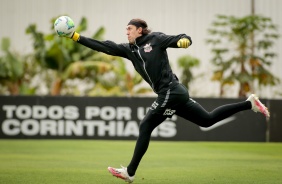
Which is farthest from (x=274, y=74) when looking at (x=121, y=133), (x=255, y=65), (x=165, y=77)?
(x=165, y=77)

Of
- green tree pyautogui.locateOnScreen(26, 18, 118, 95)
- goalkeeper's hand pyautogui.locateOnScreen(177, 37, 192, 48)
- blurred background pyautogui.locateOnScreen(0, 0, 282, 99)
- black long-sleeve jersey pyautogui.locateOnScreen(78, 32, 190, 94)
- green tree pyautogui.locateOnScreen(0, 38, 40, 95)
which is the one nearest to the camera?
goalkeeper's hand pyautogui.locateOnScreen(177, 37, 192, 48)

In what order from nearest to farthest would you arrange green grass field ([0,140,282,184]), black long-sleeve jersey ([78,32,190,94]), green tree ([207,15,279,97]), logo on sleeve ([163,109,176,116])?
black long-sleeve jersey ([78,32,190,94]) → logo on sleeve ([163,109,176,116]) → green grass field ([0,140,282,184]) → green tree ([207,15,279,97])

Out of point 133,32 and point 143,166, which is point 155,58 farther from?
point 143,166

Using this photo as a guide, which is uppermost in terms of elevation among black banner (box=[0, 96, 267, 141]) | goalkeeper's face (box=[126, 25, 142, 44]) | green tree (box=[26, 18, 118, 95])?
goalkeeper's face (box=[126, 25, 142, 44])

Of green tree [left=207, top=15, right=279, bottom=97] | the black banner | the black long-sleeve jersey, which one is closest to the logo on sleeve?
the black long-sleeve jersey

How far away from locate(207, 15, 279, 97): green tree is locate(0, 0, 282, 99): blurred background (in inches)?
1.8

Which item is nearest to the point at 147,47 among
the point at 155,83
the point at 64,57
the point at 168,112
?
the point at 155,83

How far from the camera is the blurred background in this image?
97.4ft

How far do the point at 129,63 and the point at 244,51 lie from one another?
572 cm

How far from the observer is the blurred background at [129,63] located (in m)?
29.7

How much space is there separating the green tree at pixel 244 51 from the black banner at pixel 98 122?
858 centimetres

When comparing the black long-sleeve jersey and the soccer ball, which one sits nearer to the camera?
the black long-sleeve jersey

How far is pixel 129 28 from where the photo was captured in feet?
28.6

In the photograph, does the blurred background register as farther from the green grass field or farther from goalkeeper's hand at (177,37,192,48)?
goalkeeper's hand at (177,37,192,48)
